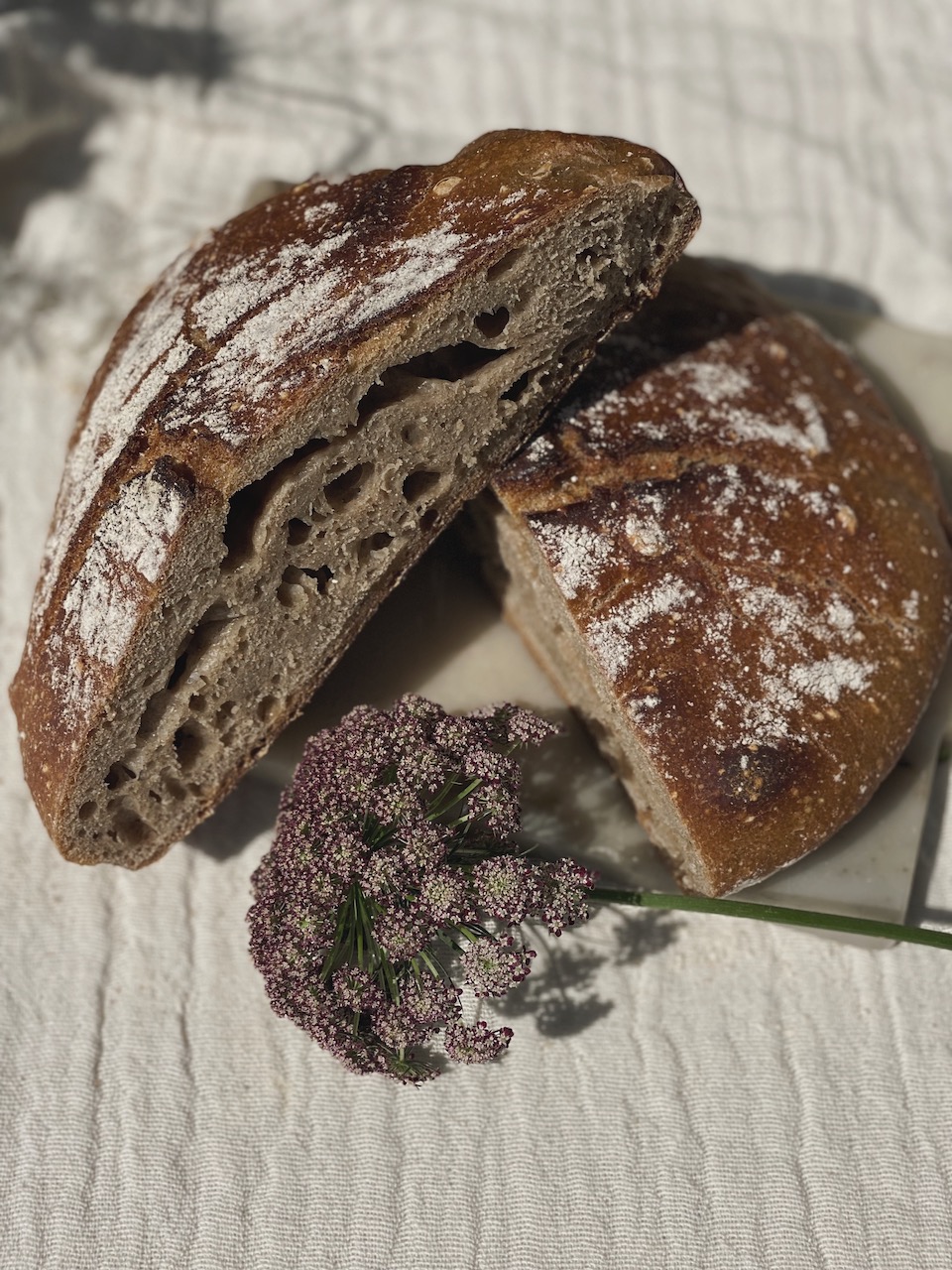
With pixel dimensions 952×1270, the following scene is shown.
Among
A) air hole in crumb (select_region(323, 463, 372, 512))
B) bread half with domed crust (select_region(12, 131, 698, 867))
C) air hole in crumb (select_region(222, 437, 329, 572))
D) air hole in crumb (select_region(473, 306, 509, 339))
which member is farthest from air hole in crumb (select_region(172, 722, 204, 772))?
air hole in crumb (select_region(473, 306, 509, 339))

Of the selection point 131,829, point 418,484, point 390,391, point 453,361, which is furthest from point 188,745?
point 453,361

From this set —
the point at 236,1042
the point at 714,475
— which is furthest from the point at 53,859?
the point at 714,475

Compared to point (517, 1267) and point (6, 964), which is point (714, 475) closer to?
point (517, 1267)

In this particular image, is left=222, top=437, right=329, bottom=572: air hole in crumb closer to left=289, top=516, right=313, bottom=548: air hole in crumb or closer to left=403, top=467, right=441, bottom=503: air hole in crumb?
left=289, top=516, right=313, bottom=548: air hole in crumb

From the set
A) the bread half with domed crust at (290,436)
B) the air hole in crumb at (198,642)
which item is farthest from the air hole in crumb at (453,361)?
the air hole in crumb at (198,642)

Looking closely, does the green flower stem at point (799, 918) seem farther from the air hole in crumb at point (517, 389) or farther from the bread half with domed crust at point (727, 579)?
the air hole in crumb at point (517, 389)
